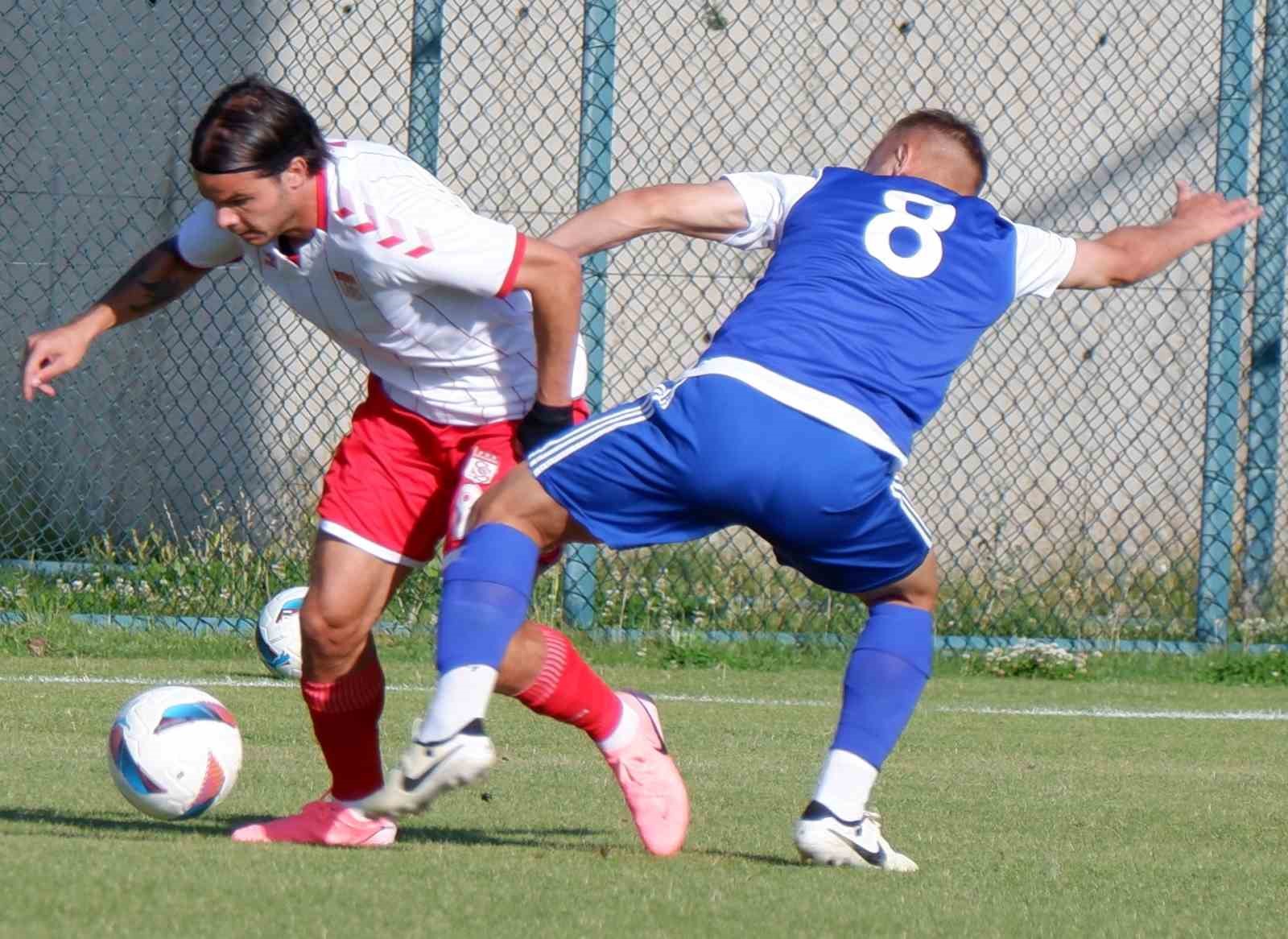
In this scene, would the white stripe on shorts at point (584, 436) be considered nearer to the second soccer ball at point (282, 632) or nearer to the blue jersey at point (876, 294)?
the blue jersey at point (876, 294)

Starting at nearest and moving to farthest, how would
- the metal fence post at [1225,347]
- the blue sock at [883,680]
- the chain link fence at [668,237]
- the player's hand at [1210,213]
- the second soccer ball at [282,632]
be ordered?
the blue sock at [883,680] < the player's hand at [1210,213] < the second soccer ball at [282,632] < the metal fence post at [1225,347] < the chain link fence at [668,237]

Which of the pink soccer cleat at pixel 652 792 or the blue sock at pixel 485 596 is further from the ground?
the blue sock at pixel 485 596

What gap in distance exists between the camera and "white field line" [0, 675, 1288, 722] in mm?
6816

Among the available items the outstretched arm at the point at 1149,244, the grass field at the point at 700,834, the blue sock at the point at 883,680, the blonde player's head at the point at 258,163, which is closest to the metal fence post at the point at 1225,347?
the grass field at the point at 700,834

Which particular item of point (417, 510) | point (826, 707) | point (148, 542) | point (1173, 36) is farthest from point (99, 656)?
point (1173, 36)

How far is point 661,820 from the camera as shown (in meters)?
3.97

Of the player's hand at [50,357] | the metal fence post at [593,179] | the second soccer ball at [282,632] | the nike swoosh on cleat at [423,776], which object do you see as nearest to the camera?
the nike swoosh on cleat at [423,776]

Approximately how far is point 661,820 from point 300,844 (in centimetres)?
72

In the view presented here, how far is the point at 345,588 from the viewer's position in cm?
404

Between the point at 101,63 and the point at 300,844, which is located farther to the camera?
the point at 101,63

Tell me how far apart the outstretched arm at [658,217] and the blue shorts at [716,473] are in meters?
0.35

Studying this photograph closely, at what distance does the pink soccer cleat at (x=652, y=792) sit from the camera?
3961mm

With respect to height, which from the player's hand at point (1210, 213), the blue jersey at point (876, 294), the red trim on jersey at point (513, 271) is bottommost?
the red trim on jersey at point (513, 271)

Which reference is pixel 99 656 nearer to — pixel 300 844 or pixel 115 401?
pixel 115 401
